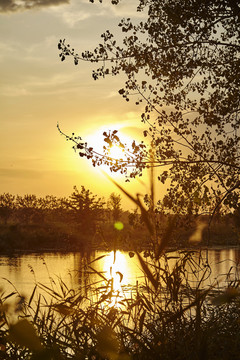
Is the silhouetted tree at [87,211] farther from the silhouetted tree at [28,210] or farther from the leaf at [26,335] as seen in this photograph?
the leaf at [26,335]

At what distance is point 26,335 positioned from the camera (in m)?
5.36

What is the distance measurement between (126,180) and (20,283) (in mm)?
14246

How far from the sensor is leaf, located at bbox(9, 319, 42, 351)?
17.3 feet

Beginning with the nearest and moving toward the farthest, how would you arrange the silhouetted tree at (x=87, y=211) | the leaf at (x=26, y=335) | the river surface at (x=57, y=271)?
the leaf at (x=26, y=335) < the river surface at (x=57, y=271) < the silhouetted tree at (x=87, y=211)

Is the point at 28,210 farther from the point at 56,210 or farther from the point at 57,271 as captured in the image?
the point at 57,271

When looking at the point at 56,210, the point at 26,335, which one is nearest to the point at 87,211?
the point at 56,210

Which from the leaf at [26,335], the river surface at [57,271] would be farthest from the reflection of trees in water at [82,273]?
the leaf at [26,335]

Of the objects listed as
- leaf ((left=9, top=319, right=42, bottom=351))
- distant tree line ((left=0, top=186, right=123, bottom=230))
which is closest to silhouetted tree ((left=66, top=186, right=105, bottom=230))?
distant tree line ((left=0, top=186, right=123, bottom=230))

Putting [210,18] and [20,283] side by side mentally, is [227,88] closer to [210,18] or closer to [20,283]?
[210,18]

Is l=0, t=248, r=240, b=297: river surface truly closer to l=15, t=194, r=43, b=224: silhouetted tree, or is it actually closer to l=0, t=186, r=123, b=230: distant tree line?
l=0, t=186, r=123, b=230: distant tree line

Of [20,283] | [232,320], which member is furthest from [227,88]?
[20,283]

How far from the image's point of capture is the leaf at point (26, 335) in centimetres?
528

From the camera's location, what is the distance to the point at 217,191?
399 inches

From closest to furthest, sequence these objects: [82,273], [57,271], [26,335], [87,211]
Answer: [26,335], [82,273], [57,271], [87,211]
